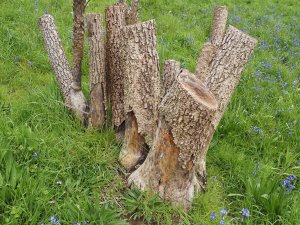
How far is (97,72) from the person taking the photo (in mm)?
3449

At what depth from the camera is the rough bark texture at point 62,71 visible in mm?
3654

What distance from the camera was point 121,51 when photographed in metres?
3.47

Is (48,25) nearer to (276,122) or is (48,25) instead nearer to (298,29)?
(276,122)

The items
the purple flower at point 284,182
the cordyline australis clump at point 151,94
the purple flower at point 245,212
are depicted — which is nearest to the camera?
the cordyline australis clump at point 151,94

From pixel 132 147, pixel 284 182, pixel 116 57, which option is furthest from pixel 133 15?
pixel 284 182

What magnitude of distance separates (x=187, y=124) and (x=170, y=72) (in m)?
0.92

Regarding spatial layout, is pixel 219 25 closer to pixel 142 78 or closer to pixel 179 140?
pixel 142 78

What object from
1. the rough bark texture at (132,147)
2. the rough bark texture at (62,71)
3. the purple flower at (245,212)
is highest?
the rough bark texture at (62,71)

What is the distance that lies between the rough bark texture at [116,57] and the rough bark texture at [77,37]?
0.87ft

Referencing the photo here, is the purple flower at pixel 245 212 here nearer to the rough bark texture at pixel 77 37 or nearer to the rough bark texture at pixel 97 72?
the rough bark texture at pixel 97 72

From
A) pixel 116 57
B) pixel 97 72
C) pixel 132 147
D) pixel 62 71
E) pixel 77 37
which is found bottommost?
pixel 132 147

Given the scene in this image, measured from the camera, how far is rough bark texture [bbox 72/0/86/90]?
3.31 metres

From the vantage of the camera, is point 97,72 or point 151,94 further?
point 97,72

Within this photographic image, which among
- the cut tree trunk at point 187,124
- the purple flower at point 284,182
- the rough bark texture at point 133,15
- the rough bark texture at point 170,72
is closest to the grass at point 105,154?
the purple flower at point 284,182
